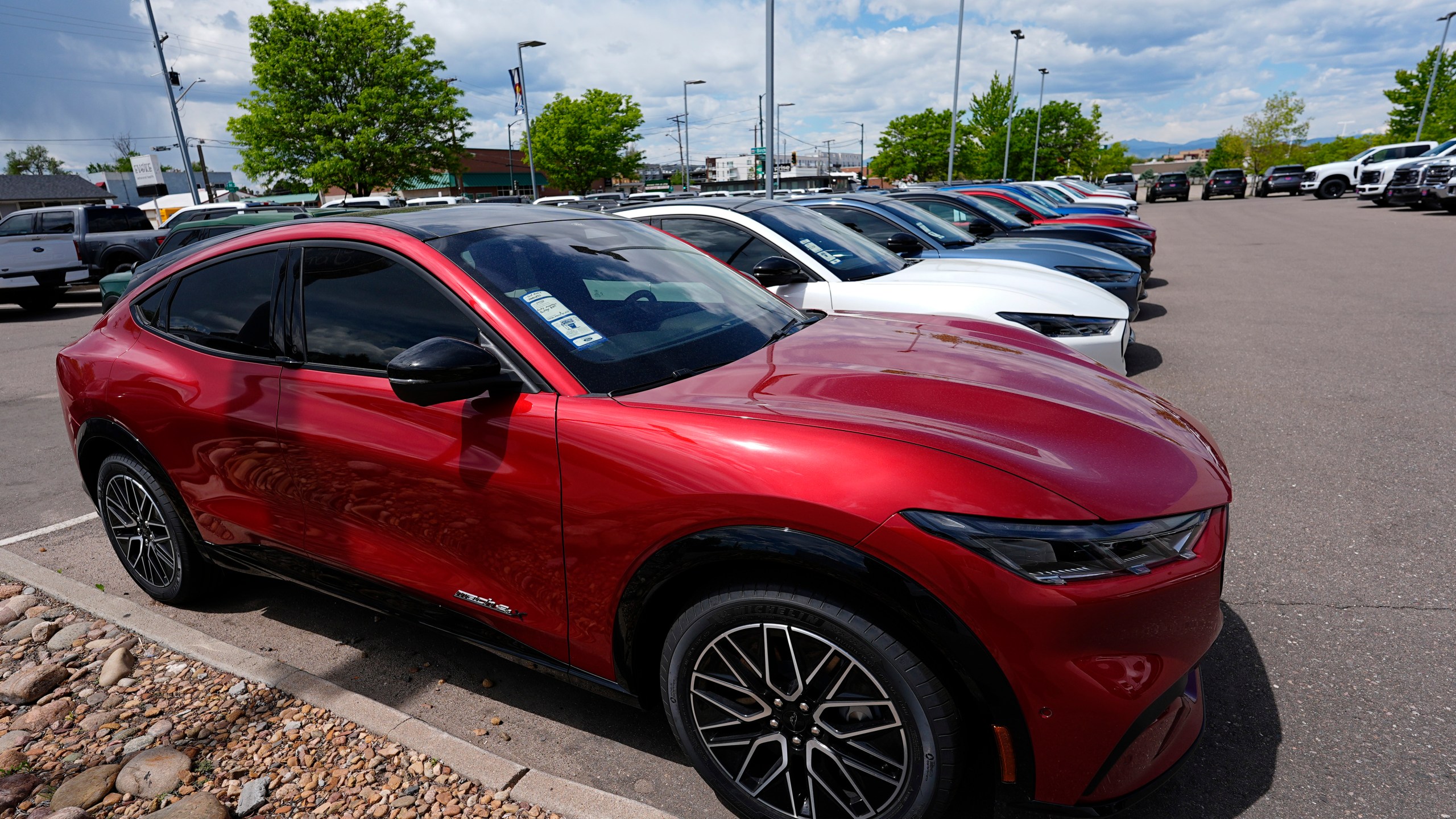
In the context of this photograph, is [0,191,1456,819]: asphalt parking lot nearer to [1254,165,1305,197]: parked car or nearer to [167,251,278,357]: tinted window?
[167,251,278,357]: tinted window

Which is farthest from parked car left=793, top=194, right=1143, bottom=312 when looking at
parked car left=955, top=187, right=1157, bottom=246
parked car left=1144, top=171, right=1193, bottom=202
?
parked car left=1144, top=171, right=1193, bottom=202

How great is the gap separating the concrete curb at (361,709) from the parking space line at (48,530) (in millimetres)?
739

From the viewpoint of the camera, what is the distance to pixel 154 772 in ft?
8.14

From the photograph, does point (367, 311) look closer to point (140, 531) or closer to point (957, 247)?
point (140, 531)

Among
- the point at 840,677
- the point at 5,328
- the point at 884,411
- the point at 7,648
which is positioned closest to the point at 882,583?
the point at 840,677

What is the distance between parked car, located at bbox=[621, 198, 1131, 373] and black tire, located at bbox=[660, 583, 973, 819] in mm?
2895

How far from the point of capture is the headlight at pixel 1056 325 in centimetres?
510

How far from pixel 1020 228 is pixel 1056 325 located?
6.01 meters

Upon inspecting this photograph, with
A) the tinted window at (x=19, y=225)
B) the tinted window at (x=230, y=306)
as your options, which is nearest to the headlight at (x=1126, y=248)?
the tinted window at (x=230, y=306)

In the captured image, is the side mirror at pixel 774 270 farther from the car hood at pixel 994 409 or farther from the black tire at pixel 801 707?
the black tire at pixel 801 707

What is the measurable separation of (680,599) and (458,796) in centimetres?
94

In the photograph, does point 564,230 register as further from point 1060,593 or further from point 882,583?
point 1060,593

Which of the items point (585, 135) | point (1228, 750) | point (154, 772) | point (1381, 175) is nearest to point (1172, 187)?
point (1381, 175)

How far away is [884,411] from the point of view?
2074mm
